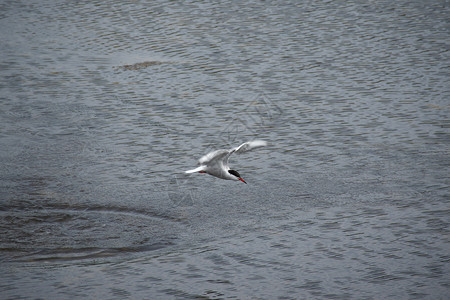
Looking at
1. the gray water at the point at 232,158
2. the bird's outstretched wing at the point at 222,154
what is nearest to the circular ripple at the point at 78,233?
the gray water at the point at 232,158

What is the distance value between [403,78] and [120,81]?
7.39m

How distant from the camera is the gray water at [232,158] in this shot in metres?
10.5

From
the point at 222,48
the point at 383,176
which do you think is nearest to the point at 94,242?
the point at 383,176

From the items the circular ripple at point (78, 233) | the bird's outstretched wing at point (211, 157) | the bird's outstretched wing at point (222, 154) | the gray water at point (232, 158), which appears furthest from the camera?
the bird's outstretched wing at point (211, 157)

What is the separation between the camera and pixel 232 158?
1516cm

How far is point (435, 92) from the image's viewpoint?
18359 millimetres

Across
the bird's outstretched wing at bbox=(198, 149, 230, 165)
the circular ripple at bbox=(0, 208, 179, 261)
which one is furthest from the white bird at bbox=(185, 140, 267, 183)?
the circular ripple at bbox=(0, 208, 179, 261)

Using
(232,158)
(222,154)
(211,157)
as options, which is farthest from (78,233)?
(232,158)

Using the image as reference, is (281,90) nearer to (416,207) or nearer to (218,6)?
(416,207)

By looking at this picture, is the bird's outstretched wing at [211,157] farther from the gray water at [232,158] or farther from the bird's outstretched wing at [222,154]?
the gray water at [232,158]

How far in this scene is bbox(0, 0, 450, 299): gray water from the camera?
34.5ft

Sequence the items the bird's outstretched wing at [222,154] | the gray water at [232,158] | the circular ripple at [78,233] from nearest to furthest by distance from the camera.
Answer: the gray water at [232,158] → the circular ripple at [78,233] → the bird's outstretched wing at [222,154]

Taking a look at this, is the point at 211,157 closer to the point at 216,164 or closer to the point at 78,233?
the point at 216,164

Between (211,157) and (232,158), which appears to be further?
(232,158)
